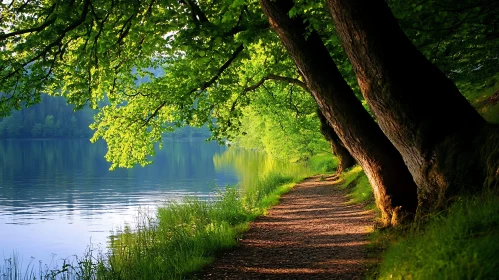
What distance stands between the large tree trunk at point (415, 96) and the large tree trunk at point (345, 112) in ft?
4.23

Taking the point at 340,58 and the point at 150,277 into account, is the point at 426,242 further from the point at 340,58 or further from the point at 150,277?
the point at 340,58

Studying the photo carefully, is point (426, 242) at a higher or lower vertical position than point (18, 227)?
higher

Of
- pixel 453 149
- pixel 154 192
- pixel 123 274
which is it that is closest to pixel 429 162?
pixel 453 149

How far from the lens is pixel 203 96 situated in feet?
45.2

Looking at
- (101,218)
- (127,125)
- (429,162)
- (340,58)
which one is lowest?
(101,218)

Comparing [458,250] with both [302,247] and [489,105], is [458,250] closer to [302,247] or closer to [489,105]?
[302,247]

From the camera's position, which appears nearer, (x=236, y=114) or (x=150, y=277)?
(x=150, y=277)

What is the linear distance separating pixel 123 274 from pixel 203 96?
705 centimetres

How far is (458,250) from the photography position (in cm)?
394

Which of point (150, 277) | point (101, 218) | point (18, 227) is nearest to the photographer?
point (150, 277)

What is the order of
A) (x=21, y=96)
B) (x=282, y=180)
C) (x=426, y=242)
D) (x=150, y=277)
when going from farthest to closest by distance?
(x=282, y=180) < (x=21, y=96) < (x=150, y=277) < (x=426, y=242)

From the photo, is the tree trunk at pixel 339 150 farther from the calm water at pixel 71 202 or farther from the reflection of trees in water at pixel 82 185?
the calm water at pixel 71 202

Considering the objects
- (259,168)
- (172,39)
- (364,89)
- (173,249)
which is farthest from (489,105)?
(259,168)

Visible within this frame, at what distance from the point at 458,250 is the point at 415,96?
8.70 feet
